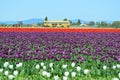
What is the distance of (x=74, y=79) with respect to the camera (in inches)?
305

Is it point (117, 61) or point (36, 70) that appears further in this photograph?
point (117, 61)

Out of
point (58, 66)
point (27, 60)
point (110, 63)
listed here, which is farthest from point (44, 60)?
point (110, 63)

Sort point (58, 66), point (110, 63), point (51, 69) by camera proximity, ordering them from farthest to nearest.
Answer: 1. point (110, 63)
2. point (58, 66)
3. point (51, 69)

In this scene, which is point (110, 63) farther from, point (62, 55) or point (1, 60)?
point (1, 60)

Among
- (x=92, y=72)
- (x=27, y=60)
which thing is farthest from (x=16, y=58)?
(x=92, y=72)

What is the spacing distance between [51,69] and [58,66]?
60 cm

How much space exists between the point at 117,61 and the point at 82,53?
2.11m

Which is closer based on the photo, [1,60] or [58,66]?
[58,66]

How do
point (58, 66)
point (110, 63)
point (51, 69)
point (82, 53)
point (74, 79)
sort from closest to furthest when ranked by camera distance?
point (74, 79), point (51, 69), point (58, 66), point (110, 63), point (82, 53)

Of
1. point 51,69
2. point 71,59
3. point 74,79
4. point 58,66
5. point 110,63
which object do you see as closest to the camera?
point 74,79

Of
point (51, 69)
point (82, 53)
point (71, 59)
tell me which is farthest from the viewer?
point (82, 53)

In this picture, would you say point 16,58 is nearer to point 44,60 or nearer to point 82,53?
point 44,60

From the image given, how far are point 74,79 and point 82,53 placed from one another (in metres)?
4.91

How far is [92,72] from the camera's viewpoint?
29.8 feet
